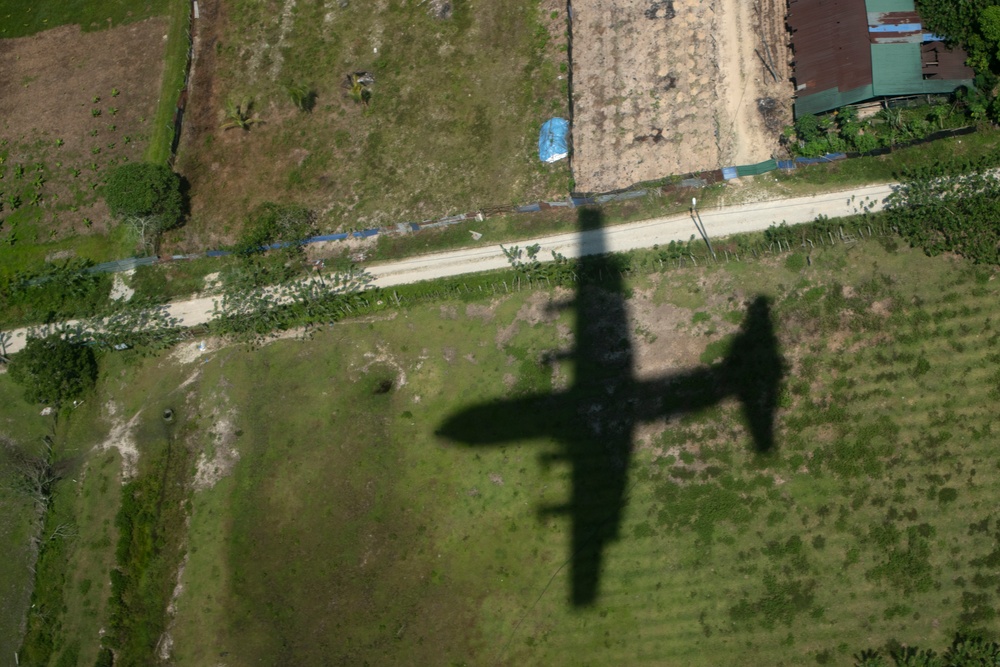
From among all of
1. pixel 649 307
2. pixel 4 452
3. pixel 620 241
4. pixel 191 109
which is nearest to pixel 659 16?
pixel 620 241

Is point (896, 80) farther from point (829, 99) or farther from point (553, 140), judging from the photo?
point (553, 140)

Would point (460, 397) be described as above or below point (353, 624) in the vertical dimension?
above

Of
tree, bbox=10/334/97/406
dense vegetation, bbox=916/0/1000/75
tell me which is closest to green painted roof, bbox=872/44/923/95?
dense vegetation, bbox=916/0/1000/75

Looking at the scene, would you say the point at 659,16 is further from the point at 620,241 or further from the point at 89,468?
the point at 89,468

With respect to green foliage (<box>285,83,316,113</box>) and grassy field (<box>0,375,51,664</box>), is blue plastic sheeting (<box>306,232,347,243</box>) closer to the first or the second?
green foliage (<box>285,83,316,113</box>)

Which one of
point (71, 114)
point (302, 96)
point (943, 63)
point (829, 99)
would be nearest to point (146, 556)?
point (302, 96)

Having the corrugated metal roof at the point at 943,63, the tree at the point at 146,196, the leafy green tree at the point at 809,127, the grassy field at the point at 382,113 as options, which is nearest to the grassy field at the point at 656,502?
the leafy green tree at the point at 809,127

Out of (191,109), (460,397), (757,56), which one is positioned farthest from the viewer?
(191,109)
